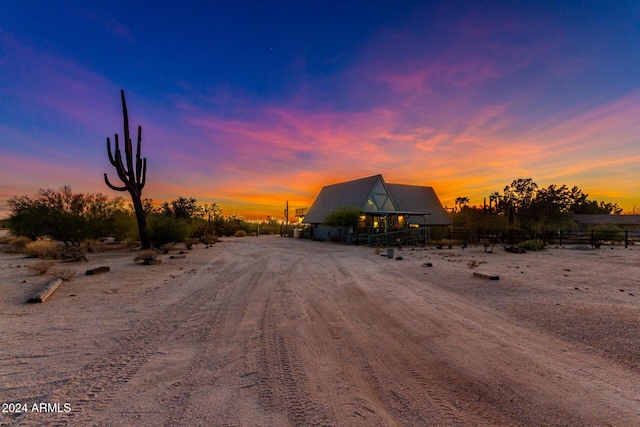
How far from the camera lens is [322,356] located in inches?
157

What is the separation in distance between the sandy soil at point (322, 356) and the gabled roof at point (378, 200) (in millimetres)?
22810

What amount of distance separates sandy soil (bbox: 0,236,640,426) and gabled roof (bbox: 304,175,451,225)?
22810mm

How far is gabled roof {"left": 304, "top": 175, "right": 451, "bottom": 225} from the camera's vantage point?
31.1 m

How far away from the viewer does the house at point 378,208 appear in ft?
95.0

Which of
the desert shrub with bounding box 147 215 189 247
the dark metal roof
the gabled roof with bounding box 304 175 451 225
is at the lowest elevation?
the desert shrub with bounding box 147 215 189 247

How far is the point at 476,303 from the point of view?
6.82 m

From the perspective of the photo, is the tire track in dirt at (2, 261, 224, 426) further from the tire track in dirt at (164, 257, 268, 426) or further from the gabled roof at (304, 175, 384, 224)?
the gabled roof at (304, 175, 384, 224)

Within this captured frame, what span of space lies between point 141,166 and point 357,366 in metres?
19.7

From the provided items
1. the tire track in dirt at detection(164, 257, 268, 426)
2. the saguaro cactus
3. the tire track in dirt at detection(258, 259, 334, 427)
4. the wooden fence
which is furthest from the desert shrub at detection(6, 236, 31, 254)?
the wooden fence

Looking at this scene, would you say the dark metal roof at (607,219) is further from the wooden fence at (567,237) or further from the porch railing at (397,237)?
the porch railing at (397,237)

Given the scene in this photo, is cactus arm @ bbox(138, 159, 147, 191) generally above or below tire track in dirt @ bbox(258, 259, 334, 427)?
above

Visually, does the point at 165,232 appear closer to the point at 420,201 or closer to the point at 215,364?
the point at 215,364

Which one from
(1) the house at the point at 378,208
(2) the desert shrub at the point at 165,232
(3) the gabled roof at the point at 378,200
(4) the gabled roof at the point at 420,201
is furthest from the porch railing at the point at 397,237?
(2) the desert shrub at the point at 165,232

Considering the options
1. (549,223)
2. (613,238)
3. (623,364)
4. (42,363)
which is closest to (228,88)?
(42,363)
